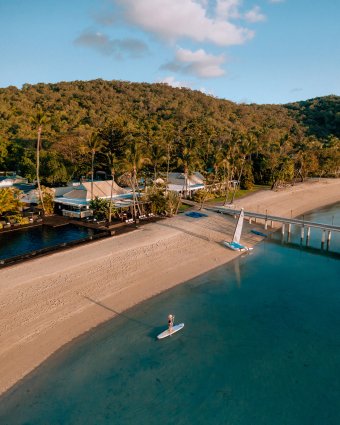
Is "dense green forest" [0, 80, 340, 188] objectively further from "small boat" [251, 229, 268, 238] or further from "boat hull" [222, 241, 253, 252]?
"small boat" [251, 229, 268, 238]

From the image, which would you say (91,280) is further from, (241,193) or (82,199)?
(241,193)

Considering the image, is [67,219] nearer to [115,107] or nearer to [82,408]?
[82,408]

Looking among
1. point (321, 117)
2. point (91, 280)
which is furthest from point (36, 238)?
point (321, 117)

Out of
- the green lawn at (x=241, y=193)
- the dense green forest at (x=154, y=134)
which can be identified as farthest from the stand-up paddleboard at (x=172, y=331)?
the green lawn at (x=241, y=193)

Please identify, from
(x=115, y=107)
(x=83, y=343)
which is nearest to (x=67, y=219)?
(x=83, y=343)

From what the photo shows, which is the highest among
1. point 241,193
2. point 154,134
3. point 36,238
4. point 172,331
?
point 154,134

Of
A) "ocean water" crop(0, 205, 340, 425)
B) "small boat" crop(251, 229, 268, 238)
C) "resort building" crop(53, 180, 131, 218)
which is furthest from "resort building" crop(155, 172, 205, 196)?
"ocean water" crop(0, 205, 340, 425)
